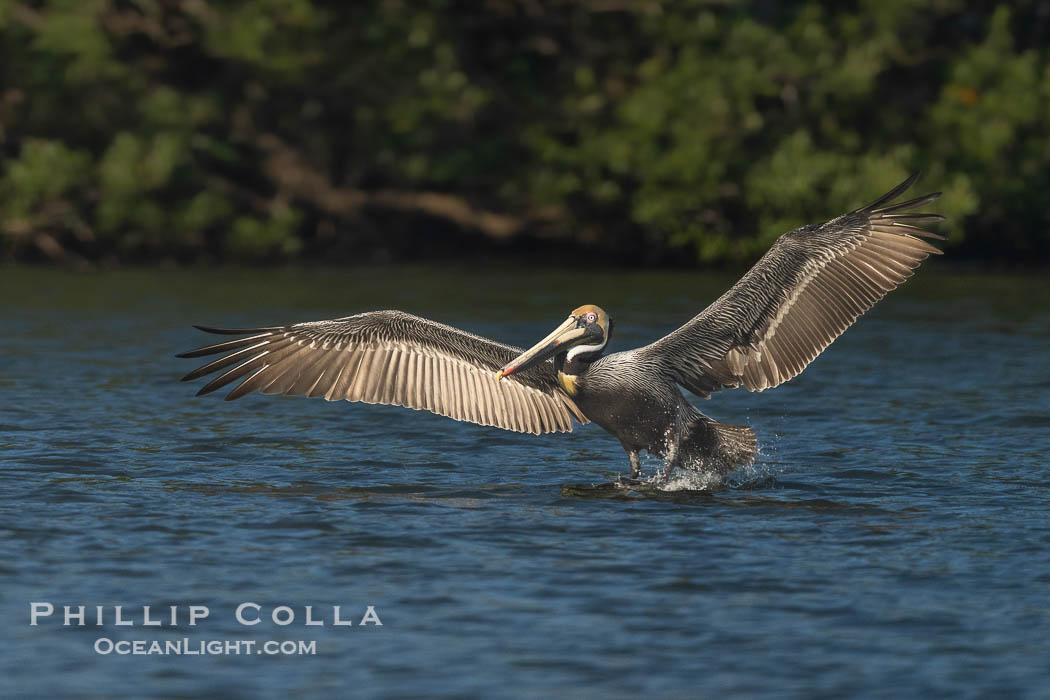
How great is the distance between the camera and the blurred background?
85.3 ft

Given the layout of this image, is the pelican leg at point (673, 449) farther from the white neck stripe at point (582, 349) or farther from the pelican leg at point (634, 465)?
the white neck stripe at point (582, 349)

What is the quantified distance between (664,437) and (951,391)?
5106 mm

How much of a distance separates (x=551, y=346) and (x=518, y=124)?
18.8m

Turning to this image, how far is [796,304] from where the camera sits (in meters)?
10.3

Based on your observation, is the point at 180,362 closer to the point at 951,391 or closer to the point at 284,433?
the point at 284,433

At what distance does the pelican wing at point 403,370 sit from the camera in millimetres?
10344

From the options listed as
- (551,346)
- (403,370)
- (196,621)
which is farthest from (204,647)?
(403,370)

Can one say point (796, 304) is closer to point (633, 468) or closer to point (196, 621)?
point (633, 468)

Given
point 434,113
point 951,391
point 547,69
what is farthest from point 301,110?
point 951,391

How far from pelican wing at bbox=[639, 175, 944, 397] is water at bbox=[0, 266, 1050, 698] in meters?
0.71

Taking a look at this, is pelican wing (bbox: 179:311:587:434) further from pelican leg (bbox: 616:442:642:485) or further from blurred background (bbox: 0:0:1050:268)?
blurred background (bbox: 0:0:1050:268)

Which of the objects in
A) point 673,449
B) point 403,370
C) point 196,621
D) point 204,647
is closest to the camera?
point 204,647

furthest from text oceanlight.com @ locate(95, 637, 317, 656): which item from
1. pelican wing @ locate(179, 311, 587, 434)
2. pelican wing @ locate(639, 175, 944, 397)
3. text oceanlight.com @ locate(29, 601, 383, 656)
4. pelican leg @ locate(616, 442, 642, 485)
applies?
pelican wing @ locate(639, 175, 944, 397)

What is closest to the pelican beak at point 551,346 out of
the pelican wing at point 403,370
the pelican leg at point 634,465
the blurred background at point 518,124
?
the pelican wing at point 403,370
